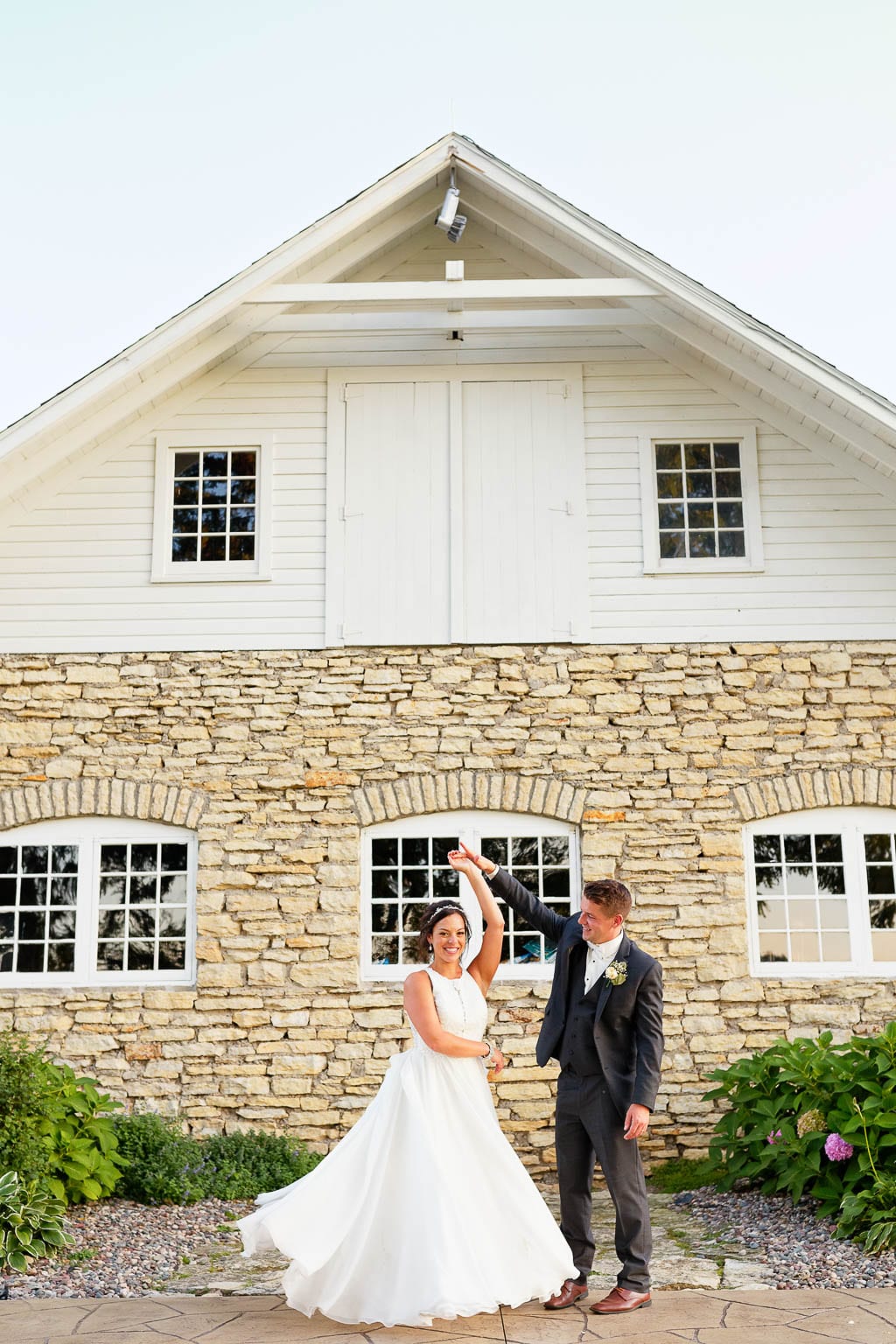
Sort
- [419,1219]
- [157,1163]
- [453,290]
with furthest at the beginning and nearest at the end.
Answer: [453,290] → [157,1163] → [419,1219]

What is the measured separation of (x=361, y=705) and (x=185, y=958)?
204 centimetres

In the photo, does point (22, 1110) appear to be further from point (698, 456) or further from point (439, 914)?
point (698, 456)

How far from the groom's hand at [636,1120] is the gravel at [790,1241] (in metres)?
1.22

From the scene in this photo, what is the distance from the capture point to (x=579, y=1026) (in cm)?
494

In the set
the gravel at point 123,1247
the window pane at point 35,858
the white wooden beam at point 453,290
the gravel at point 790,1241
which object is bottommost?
the gravel at point 123,1247

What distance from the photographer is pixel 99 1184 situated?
6668 mm

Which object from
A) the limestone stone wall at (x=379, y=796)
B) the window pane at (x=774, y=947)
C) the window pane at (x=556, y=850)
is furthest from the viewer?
the window pane at (x=556, y=850)

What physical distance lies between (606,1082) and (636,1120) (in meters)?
0.22

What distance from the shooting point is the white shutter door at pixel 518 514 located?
27.0ft

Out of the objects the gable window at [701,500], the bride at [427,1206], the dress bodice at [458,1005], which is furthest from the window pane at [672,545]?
the dress bodice at [458,1005]

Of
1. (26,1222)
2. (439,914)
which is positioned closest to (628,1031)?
(439,914)

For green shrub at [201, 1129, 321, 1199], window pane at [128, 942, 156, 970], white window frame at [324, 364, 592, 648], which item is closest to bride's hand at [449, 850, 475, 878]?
green shrub at [201, 1129, 321, 1199]

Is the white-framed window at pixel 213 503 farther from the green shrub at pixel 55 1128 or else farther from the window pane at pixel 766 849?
the window pane at pixel 766 849

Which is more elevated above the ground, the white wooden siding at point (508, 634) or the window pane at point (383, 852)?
the white wooden siding at point (508, 634)
